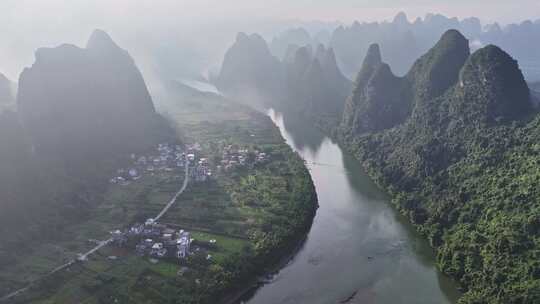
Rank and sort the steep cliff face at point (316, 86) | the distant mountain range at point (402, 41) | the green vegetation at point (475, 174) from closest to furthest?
the green vegetation at point (475, 174) → the steep cliff face at point (316, 86) → the distant mountain range at point (402, 41)

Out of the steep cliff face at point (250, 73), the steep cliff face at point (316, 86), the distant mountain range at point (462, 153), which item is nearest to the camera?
the distant mountain range at point (462, 153)

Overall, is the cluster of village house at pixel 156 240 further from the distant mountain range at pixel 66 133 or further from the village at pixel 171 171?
the distant mountain range at pixel 66 133

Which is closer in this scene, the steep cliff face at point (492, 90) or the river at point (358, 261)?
the river at point (358, 261)

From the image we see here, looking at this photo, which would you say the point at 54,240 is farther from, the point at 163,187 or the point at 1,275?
the point at 163,187

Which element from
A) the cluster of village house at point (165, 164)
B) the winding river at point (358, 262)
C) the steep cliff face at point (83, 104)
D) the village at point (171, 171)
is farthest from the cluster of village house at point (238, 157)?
the steep cliff face at point (83, 104)

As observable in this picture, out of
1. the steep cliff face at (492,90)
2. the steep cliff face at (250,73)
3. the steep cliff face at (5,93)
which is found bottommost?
the steep cliff face at (250,73)

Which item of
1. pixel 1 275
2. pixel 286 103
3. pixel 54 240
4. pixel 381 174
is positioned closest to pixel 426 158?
pixel 381 174
